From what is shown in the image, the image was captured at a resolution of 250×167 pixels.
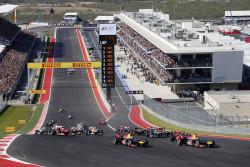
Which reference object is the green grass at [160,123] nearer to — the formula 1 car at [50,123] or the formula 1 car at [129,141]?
the formula 1 car at [50,123]

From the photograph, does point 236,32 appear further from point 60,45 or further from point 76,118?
point 76,118

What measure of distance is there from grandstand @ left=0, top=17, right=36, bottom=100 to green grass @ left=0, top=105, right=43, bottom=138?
5.14 m

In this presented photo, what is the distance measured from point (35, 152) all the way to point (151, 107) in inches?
1169

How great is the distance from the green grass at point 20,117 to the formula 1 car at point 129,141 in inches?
609

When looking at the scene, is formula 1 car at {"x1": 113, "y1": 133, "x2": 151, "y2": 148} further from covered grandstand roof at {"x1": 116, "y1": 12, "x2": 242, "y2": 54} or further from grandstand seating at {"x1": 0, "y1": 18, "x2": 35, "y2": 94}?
grandstand seating at {"x1": 0, "y1": 18, "x2": 35, "y2": 94}

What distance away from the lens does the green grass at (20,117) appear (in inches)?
2884

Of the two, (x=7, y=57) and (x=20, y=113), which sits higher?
(x=7, y=57)

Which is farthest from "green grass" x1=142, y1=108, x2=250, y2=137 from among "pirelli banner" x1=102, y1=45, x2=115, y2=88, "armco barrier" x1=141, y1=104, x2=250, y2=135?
"pirelli banner" x1=102, y1=45, x2=115, y2=88

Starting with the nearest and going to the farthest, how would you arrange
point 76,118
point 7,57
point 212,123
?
point 212,123
point 76,118
point 7,57

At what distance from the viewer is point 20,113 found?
8225 cm

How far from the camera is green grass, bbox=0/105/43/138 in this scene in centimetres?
7325

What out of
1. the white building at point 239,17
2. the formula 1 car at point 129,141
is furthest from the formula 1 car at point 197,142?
the white building at point 239,17

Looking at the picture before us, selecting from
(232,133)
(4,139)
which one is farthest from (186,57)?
(4,139)

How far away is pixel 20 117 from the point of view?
3147 inches
